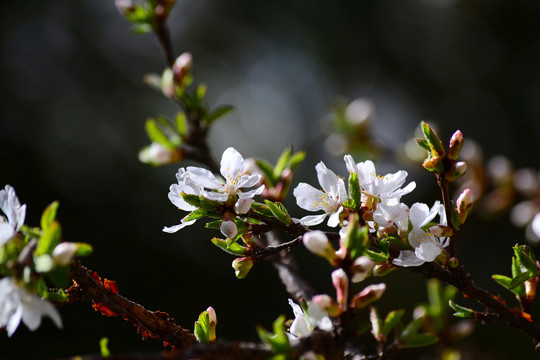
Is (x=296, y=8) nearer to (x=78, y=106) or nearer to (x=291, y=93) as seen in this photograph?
(x=291, y=93)

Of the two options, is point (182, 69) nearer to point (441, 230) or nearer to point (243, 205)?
point (243, 205)

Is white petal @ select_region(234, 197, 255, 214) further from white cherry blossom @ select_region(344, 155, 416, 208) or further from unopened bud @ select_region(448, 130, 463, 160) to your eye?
unopened bud @ select_region(448, 130, 463, 160)

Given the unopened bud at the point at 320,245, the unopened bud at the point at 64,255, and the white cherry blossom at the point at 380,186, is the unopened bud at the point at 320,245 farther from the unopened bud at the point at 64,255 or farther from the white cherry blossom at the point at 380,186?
the unopened bud at the point at 64,255

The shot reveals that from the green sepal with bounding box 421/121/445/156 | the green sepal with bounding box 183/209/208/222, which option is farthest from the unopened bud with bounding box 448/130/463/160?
the green sepal with bounding box 183/209/208/222

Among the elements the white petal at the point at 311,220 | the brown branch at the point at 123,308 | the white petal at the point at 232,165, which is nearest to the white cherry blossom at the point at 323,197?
the white petal at the point at 311,220

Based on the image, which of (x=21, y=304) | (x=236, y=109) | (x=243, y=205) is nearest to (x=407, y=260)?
(x=243, y=205)

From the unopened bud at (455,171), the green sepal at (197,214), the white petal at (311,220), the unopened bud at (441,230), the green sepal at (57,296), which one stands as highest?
the unopened bud at (455,171)
